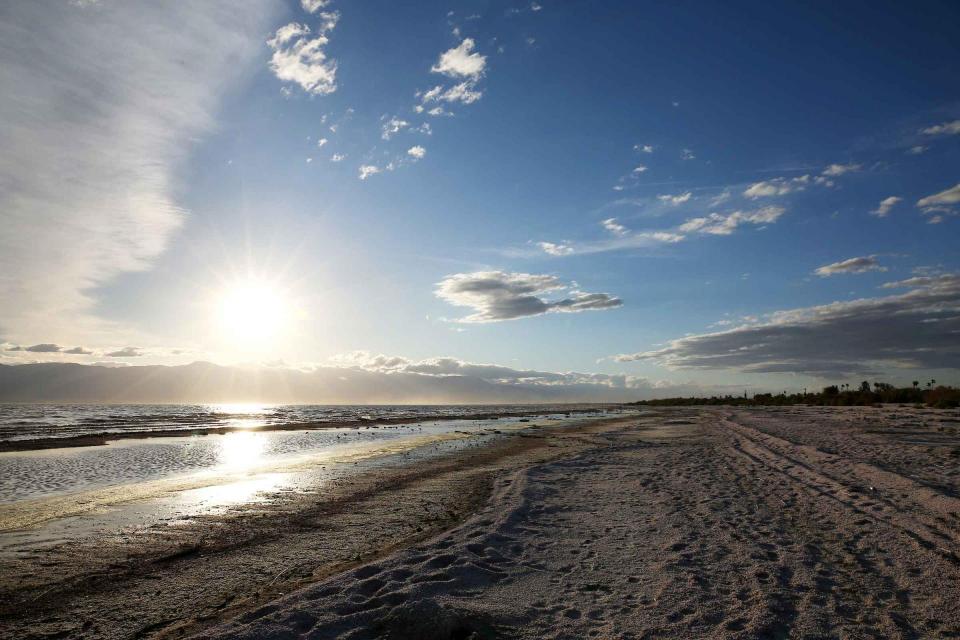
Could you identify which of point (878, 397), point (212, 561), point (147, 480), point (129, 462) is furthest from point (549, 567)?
point (878, 397)

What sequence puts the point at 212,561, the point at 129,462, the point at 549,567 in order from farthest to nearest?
the point at 129,462 < the point at 212,561 < the point at 549,567

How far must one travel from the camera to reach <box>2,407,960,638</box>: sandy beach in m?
5.85

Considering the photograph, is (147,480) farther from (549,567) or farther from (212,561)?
(549,567)

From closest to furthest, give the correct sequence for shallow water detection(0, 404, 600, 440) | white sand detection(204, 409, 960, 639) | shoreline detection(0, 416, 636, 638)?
white sand detection(204, 409, 960, 639), shoreline detection(0, 416, 636, 638), shallow water detection(0, 404, 600, 440)

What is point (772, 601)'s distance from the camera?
623cm

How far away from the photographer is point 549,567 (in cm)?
779

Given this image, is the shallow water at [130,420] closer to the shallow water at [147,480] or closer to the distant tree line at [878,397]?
the shallow water at [147,480]

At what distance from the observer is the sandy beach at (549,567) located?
19.2 feet

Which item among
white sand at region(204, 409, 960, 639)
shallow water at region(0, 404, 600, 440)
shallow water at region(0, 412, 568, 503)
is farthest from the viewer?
shallow water at region(0, 404, 600, 440)

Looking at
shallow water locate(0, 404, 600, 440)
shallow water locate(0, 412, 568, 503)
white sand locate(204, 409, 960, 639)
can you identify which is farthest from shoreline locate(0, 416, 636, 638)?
shallow water locate(0, 404, 600, 440)

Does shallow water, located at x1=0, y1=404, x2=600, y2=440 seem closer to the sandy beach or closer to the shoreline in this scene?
the shoreline

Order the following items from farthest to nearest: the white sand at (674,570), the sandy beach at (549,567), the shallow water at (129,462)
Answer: the shallow water at (129,462)
the sandy beach at (549,567)
the white sand at (674,570)

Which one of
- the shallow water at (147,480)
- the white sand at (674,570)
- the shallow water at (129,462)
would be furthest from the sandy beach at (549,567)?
the shallow water at (129,462)

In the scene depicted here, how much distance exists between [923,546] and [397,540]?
29.2ft
